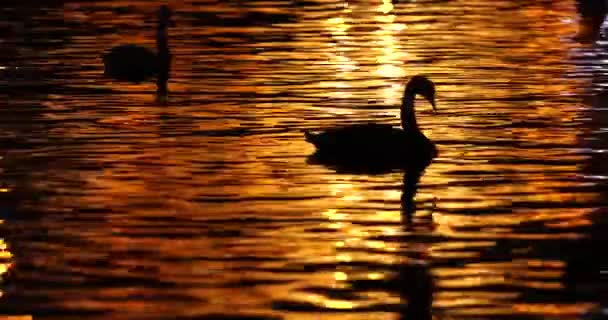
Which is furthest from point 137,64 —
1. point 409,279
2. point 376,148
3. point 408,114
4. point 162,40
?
point 409,279

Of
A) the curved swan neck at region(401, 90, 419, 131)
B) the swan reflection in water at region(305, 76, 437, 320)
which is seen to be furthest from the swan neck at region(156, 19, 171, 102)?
the swan reflection in water at region(305, 76, 437, 320)

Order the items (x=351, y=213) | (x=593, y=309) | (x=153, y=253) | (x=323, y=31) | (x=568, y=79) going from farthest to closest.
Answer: (x=323, y=31) → (x=568, y=79) → (x=351, y=213) → (x=153, y=253) → (x=593, y=309)

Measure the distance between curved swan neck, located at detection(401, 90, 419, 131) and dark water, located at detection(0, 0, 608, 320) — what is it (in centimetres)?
74

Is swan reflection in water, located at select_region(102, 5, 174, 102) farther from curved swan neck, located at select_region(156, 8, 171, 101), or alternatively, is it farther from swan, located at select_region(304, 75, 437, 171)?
swan, located at select_region(304, 75, 437, 171)

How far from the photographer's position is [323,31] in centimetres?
4431

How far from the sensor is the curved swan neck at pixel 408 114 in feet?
82.1

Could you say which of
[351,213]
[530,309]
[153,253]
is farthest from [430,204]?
[530,309]

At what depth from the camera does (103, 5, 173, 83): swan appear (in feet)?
113

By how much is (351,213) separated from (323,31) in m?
24.4

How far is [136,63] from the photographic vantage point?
35.2 metres

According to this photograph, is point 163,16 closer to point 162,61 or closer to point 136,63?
point 162,61

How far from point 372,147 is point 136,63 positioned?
11654 mm

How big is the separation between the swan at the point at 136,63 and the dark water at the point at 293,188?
32 centimetres

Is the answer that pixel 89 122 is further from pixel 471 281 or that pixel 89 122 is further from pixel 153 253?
pixel 471 281
